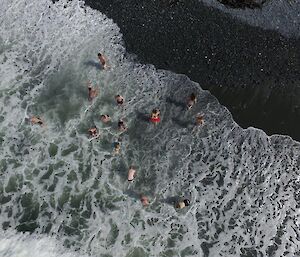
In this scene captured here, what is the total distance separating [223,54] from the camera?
79.7ft

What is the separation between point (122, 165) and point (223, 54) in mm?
8880

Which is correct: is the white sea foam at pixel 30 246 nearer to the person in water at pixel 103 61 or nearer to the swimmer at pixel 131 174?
the swimmer at pixel 131 174

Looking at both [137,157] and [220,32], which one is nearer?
[137,157]

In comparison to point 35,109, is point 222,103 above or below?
above

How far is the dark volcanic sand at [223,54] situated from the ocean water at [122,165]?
0.71 m

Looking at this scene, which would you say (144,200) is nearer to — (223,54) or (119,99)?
(119,99)

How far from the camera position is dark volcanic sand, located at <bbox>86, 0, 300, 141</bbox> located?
23078 mm

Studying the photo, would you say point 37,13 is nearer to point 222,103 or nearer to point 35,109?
point 35,109

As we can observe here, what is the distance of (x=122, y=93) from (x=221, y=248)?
10217 mm

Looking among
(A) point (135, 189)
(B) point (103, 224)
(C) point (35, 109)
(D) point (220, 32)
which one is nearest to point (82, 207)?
(B) point (103, 224)

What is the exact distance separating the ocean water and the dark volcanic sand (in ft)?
2.34

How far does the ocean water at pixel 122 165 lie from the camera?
2005cm

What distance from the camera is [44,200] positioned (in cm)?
2073

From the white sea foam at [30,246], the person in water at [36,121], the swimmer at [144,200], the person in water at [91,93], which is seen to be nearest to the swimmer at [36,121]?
the person in water at [36,121]
